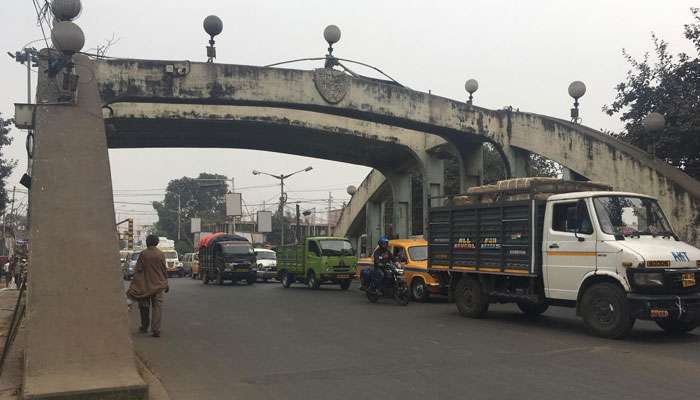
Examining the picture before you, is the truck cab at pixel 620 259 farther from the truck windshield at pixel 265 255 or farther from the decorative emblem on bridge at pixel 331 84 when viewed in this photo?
the truck windshield at pixel 265 255

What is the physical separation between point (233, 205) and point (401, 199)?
94.9 ft

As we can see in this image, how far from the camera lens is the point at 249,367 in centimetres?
792

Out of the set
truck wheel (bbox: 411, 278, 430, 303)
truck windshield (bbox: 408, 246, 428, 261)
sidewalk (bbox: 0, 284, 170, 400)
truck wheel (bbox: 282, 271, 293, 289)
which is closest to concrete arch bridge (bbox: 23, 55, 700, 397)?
sidewalk (bbox: 0, 284, 170, 400)

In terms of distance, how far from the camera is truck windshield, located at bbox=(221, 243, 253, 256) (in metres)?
27.0

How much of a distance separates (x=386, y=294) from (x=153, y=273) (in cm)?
706

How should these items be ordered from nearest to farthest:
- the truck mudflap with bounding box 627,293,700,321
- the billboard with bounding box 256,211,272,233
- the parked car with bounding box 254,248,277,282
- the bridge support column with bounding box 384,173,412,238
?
the truck mudflap with bounding box 627,293,700,321 < the bridge support column with bounding box 384,173,412,238 < the parked car with bounding box 254,248,277,282 < the billboard with bounding box 256,211,272,233

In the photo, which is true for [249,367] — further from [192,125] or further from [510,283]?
[192,125]

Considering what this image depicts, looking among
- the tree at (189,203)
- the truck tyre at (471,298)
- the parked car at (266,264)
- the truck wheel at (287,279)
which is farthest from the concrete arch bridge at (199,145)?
the tree at (189,203)

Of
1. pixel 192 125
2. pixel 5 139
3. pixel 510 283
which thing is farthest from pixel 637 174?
pixel 5 139

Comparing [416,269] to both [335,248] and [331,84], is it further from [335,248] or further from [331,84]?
[331,84]

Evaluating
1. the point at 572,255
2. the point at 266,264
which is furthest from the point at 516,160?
the point at 266,264

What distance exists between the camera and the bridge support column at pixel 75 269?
6.07 meters

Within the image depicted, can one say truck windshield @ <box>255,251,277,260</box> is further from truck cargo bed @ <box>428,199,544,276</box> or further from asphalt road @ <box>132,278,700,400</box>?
truck cargo bed @ <box>428,199,544,276</box>

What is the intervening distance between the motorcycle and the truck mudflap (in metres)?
7.18
